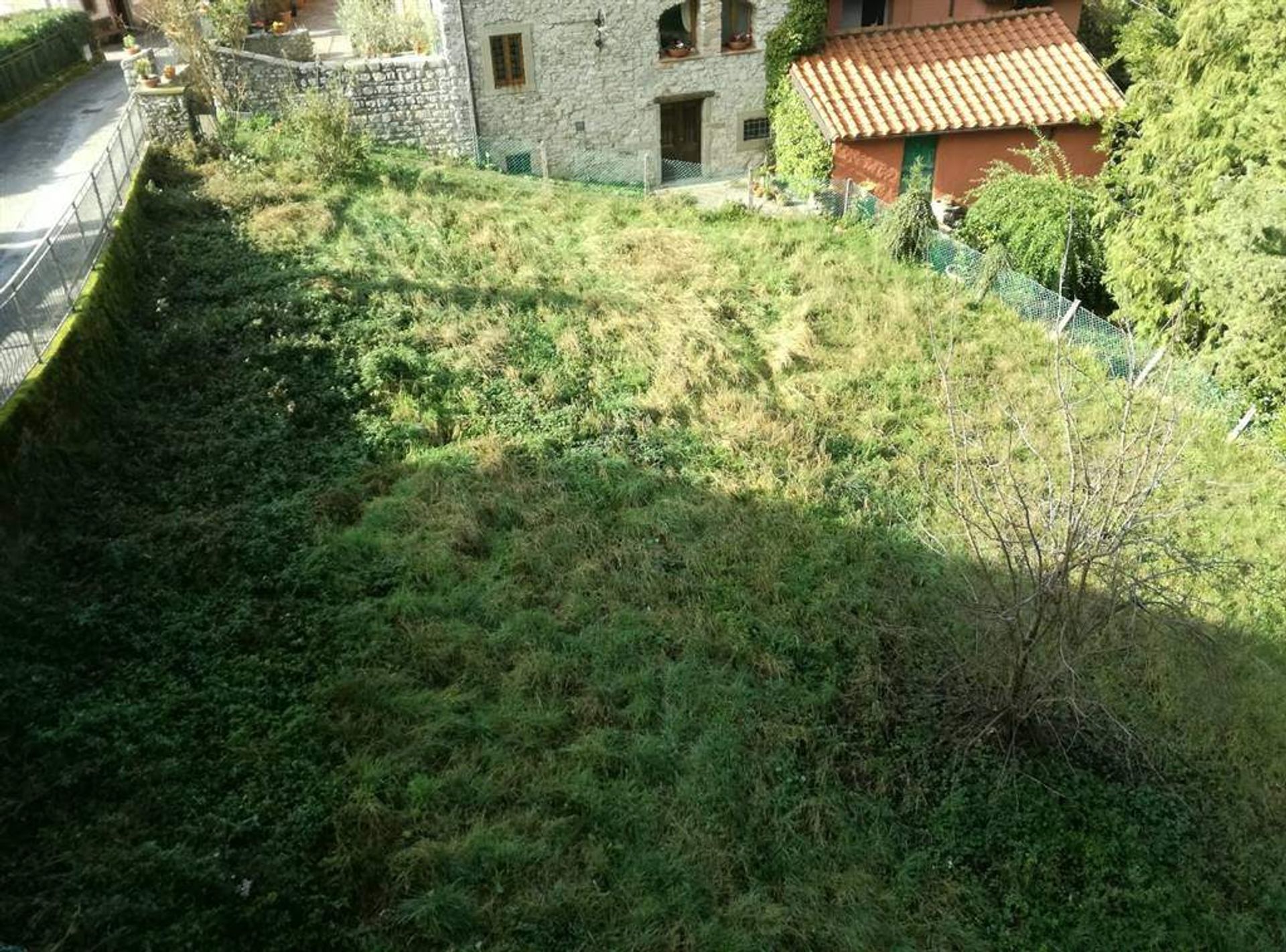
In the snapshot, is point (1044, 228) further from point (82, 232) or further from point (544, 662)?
point (82, 232)

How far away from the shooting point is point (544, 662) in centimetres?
896

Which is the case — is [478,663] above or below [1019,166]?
below

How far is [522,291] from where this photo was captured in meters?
15.3

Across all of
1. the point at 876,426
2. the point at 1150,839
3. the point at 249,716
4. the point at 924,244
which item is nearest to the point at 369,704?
the point at 249,716

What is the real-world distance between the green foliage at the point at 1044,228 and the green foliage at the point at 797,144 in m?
3.73

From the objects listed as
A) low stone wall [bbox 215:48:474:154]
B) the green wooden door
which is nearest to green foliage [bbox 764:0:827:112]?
the green wooden door

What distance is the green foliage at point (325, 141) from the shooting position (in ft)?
58.6

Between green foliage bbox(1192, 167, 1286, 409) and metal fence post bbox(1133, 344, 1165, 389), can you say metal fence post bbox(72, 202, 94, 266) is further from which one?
green foliage bbox(1192, 167, 1286, 409)

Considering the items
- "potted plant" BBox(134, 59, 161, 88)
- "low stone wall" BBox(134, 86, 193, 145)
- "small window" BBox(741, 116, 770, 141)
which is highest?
"potted plant" BBox(134, 59, 161, 88)

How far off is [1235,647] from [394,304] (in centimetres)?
1264

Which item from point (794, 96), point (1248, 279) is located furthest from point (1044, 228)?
point (794, 96)

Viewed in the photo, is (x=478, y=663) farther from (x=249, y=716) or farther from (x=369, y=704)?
(x=249, y=716)

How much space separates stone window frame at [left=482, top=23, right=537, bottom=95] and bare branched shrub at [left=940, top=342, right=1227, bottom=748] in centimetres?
1451

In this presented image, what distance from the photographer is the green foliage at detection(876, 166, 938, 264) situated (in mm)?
17125
